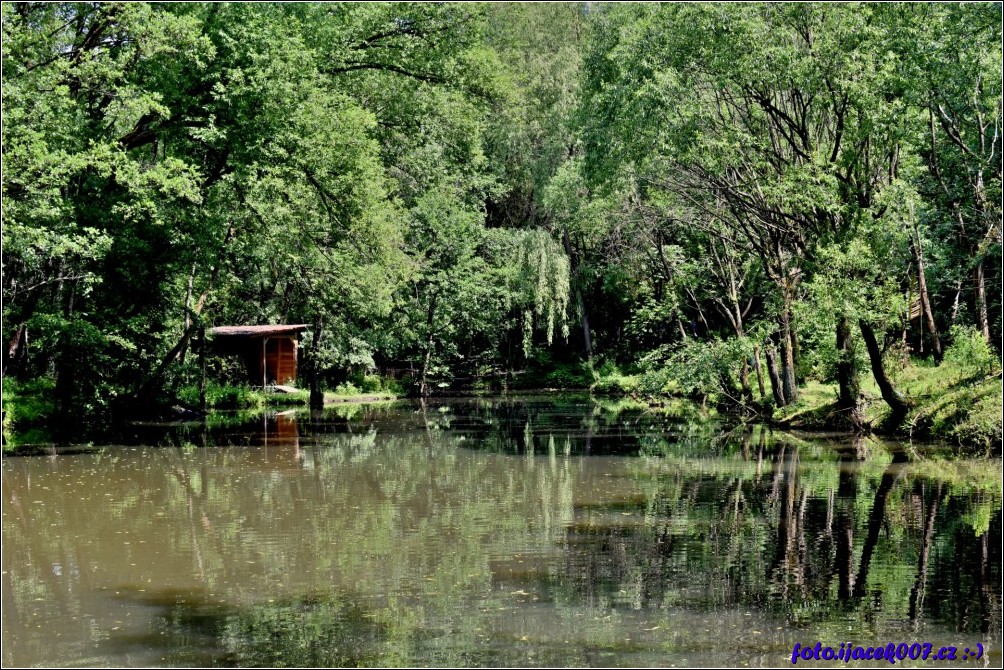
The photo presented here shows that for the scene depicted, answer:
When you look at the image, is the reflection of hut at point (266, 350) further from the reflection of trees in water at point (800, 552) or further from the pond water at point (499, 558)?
the reflection of trees in water at point (800, 552)

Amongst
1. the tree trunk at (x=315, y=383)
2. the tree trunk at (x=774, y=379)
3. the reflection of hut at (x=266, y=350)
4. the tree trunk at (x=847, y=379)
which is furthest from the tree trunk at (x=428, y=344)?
the tree trunk at (x=847, y=379)

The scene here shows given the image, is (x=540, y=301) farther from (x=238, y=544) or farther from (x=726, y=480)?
(x=238, y=544)

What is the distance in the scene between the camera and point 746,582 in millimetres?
9008

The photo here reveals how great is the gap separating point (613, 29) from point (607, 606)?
24.9m

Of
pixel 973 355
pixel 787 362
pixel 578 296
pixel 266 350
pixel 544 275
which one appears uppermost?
pixel 544 275

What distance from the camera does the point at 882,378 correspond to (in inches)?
842

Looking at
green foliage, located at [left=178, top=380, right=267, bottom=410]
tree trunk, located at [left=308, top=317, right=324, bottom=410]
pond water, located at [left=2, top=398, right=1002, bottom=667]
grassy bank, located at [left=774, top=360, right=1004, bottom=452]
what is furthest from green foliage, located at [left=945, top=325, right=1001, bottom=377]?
green foliage, located at [left=178, top=380, right=267, bottom=410]

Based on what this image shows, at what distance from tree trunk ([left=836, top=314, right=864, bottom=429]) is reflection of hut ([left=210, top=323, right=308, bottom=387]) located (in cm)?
2414

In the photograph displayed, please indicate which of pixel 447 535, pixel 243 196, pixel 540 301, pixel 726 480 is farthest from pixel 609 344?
pixel 447 535

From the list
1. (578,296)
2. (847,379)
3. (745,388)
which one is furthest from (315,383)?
(847,379)

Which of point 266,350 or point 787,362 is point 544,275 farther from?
point 787,362

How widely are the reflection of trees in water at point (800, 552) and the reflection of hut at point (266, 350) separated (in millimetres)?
29649

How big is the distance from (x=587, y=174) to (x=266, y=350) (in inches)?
772

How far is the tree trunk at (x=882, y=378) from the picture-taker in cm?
2083
